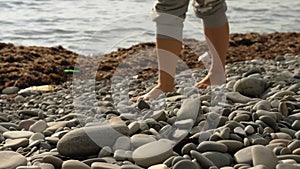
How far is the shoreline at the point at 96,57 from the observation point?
4871 millimetres

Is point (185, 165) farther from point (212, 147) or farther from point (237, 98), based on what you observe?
point (237, 98)

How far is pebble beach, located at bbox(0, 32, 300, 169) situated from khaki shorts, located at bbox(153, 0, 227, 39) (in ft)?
1.19

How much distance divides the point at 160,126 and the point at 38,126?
622 millimetres

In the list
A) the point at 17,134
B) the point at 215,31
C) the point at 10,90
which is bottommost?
the point at 10,90

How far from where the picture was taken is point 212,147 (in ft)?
7.19

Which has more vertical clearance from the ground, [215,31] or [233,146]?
[215,31]

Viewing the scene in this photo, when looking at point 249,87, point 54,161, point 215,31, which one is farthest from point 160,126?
point 215,31

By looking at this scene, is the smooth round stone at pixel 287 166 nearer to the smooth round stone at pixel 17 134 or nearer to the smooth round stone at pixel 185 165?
the smooth round stone at pixel 185 165

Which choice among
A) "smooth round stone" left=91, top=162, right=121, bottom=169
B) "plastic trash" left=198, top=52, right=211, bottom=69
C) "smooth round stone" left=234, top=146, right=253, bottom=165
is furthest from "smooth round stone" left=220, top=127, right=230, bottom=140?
"plastic trash" left=198, top=52, right=211, bottom=69

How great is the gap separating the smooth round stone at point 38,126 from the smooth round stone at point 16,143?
0.64 ft

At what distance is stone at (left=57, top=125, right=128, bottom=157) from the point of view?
224 centimetres

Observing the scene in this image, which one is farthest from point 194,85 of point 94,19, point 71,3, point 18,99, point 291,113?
point 71,3

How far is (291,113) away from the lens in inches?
105

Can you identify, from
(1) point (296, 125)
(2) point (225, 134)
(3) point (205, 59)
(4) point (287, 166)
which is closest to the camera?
(4) point (287, 166)
